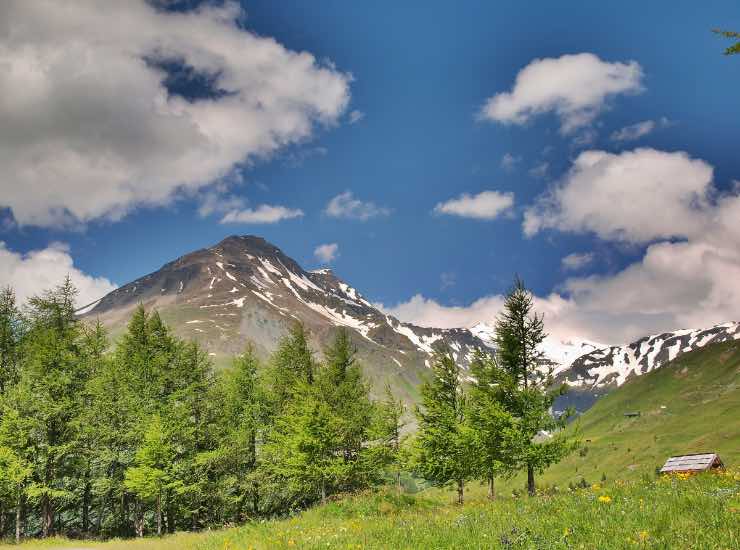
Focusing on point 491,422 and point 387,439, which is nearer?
point 491,422

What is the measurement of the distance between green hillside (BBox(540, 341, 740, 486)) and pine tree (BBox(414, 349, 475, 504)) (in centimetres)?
1744

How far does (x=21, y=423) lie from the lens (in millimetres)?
32469

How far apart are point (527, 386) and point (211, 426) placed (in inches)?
992

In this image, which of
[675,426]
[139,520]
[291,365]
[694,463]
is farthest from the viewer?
[675,426]

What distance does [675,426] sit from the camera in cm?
11681

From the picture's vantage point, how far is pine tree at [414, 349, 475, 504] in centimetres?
3819

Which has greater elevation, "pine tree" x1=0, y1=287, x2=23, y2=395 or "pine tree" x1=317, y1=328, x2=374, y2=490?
"pine tree" x1=0, y1=287, x2=23, y2=395

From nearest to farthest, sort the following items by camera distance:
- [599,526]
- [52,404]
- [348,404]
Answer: [599,526] → [52,404] → [348,404]

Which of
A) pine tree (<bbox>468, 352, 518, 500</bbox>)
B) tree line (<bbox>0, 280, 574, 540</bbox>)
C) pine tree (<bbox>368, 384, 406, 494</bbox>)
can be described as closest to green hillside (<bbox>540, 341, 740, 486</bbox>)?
pine tree (<bbox>368, 384, 406, 494</bbox>)

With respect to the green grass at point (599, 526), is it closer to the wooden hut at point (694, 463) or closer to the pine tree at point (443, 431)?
the wooden hut at point (694, 463)

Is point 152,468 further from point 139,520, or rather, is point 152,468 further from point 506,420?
point 506,420

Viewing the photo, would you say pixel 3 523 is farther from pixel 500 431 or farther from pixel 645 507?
pixel 645 507

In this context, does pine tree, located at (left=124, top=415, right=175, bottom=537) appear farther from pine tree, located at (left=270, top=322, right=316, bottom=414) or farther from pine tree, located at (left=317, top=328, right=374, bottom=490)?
pine tree, located at (left=317, top=328, right=374, bottom=490)

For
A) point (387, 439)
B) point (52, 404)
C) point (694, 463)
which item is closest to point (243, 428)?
point (387, 439)
